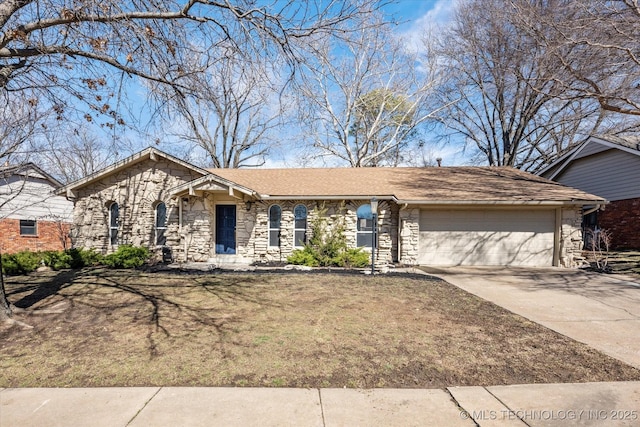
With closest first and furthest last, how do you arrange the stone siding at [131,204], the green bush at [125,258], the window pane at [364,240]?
1. the green bush at [125,258]
2. the window pane at [364,240]
3. the stone siding at [131,204]

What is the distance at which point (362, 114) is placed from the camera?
22.9 meters

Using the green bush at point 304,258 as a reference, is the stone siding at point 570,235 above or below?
above

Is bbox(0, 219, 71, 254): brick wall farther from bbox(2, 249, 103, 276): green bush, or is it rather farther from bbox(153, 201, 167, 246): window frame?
bbox(153, 201, 167, 246): window frame

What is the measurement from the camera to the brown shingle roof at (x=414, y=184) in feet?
35.8

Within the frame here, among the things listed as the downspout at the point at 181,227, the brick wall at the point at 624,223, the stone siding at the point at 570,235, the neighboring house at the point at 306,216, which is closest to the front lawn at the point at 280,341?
the downspout at the point at 181,227

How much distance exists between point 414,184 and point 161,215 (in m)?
10.3

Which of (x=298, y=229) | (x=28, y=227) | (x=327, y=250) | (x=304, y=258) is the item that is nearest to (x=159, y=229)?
(x=298, y=229)

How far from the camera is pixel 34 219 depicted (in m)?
16.5

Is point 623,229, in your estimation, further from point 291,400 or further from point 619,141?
point 291,400

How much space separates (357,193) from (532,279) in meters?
6.06

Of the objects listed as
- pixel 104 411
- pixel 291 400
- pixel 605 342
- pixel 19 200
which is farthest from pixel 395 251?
pixel 19 200

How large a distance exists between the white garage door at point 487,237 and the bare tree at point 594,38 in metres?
4.50

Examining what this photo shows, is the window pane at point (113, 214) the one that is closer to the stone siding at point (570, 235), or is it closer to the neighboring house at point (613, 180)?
the stone siding at point (570, 235)

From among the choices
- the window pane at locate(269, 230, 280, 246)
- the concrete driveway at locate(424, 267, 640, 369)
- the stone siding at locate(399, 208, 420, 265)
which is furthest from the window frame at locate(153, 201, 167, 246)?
the concrete driveway at locate(424, 267, 640, 369)
